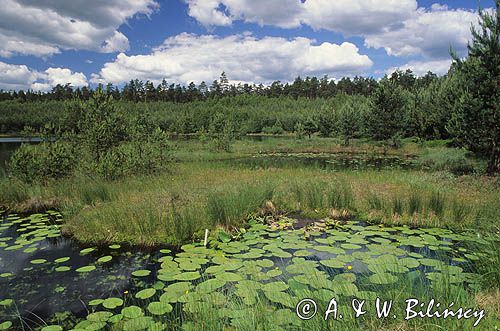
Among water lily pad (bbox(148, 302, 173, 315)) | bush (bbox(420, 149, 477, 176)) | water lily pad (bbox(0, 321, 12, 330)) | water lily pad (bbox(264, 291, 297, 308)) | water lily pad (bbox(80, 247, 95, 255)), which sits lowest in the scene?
bush (bbox(420, 149, 477, 176))

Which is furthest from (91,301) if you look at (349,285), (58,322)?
(349,285)

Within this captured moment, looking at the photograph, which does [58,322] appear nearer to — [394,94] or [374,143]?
[394,94]

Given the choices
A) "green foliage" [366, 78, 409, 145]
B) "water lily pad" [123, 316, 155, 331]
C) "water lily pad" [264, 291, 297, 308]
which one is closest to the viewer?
"water lily pad" [123, 316, 155, 331]

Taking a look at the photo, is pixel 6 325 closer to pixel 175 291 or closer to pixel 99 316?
pixel 99 316

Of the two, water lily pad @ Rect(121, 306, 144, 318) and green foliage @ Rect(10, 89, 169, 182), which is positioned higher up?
green foliage @ Rect(10, 89, 169, 182)

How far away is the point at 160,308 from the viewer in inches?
166

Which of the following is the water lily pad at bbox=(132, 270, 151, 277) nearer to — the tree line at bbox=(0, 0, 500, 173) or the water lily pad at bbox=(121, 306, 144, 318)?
the water lily pad at bbox=(121, 306, 144, 318)

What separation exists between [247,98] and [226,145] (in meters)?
80.9

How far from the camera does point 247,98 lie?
11044 centimetres

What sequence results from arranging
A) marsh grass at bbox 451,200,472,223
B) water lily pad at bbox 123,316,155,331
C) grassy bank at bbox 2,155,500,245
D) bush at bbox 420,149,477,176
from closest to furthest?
1. water lily pad at bbox 123,316,155,331
2. grassy bank at bbox 2,155,500,245
3. marsh grass at bbox 451,200,472,223
4. bush at bbox 420,149,477,176

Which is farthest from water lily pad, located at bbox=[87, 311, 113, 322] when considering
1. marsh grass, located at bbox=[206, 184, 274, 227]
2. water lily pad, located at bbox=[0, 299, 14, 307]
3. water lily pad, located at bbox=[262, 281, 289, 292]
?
marsh grass, located at bbox=[206, 184, 274, 227]

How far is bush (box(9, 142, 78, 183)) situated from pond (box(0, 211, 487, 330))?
416cm

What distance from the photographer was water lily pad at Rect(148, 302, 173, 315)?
13.5 feet

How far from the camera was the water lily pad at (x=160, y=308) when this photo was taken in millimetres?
4121
